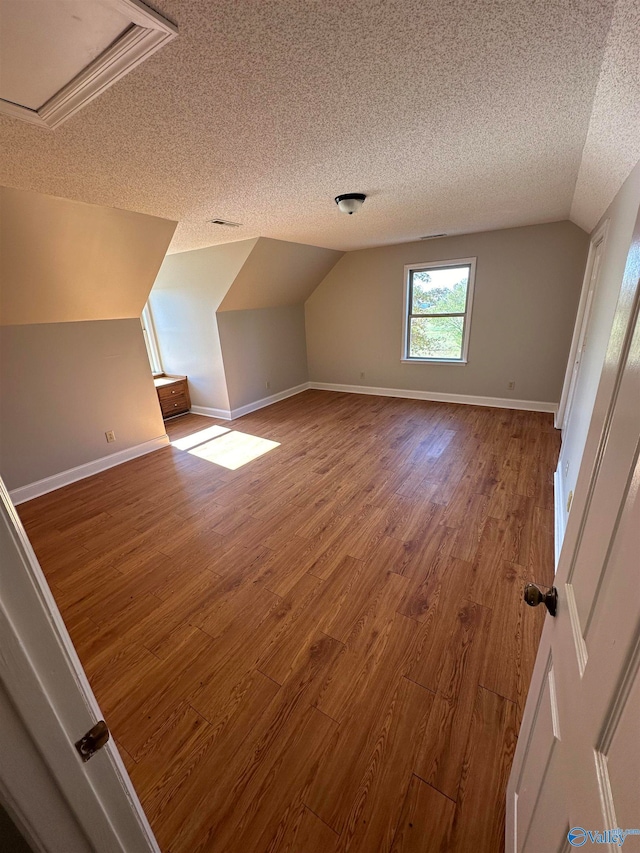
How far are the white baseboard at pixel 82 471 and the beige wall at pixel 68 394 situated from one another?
45mm

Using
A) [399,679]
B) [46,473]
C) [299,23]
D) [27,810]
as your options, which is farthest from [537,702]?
[46,473]

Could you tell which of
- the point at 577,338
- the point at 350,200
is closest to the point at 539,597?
the point at 350,200

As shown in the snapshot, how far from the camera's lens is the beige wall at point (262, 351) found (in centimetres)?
470

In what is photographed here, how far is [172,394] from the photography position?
4930 millimetres

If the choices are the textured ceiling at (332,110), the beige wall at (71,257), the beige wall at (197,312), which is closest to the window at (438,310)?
the textured ceiling at (332,110)

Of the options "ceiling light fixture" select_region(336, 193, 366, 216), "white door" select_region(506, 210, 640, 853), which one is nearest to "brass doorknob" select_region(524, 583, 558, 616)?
"white door" select_region(506, 210, 640, 853)

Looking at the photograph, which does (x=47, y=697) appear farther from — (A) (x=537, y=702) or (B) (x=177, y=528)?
(B) (x=177, y=528)

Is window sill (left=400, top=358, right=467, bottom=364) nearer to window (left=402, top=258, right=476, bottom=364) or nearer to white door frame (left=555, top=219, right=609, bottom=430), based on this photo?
window (left=402, top=258, right=476, bottom=364)

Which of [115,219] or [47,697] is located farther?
[115,219]

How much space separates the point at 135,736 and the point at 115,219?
305 cm

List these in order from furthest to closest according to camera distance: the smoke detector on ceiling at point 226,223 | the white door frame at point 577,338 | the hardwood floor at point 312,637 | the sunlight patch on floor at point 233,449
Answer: the sunlight patch on floor at point 233,449 < the white door frame at point 577,338 < the smoke detector on ceiling at point 226,223 < the hardwood floor at point 312,637

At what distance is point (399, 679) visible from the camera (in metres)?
1.44

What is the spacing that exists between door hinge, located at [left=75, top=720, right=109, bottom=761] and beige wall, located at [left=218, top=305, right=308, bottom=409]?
4.38 meters

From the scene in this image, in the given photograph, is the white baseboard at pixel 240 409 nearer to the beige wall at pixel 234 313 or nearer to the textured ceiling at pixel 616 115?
the beige wall at pixel 234 313
